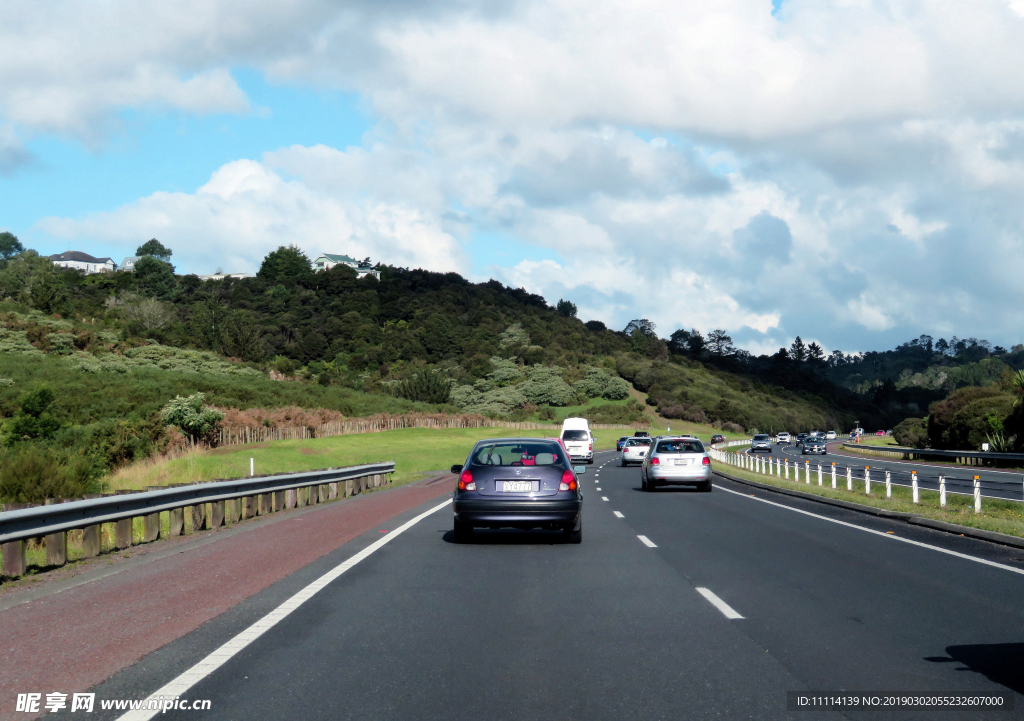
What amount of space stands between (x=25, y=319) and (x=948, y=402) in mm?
94662

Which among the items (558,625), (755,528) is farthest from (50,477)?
(558,625)

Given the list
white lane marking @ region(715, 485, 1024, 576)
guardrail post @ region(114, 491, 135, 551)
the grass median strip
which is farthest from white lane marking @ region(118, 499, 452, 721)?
the grass median strip

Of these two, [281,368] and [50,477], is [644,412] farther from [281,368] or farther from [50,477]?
[50,477]

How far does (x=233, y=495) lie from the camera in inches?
727

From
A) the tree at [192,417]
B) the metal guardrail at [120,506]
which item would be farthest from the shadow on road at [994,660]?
the tree at [192,417]

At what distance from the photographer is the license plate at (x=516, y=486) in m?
14.8

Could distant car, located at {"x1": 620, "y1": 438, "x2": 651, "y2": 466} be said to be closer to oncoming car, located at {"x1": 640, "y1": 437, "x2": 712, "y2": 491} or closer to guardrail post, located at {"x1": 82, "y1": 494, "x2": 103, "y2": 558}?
oncoming car, located at {"x1": 640, "y1": 437, "x2": 712, "y2": 491}

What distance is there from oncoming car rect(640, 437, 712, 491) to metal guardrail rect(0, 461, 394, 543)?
12.1m

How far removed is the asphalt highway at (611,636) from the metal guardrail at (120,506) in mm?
3050

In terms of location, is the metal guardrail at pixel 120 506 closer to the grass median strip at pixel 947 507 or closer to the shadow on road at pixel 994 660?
the shadow on road at pixel 994 660

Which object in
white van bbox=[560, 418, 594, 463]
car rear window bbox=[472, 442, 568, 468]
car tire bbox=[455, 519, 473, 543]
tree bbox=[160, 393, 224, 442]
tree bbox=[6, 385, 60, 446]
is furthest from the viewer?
tree bbox=[160, 393, 224, 442]

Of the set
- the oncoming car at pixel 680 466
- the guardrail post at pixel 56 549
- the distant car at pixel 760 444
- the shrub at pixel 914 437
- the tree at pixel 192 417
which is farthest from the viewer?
the distant car at pixel 760 444

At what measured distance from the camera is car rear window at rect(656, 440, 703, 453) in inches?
1210

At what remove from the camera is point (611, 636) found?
812 cm
